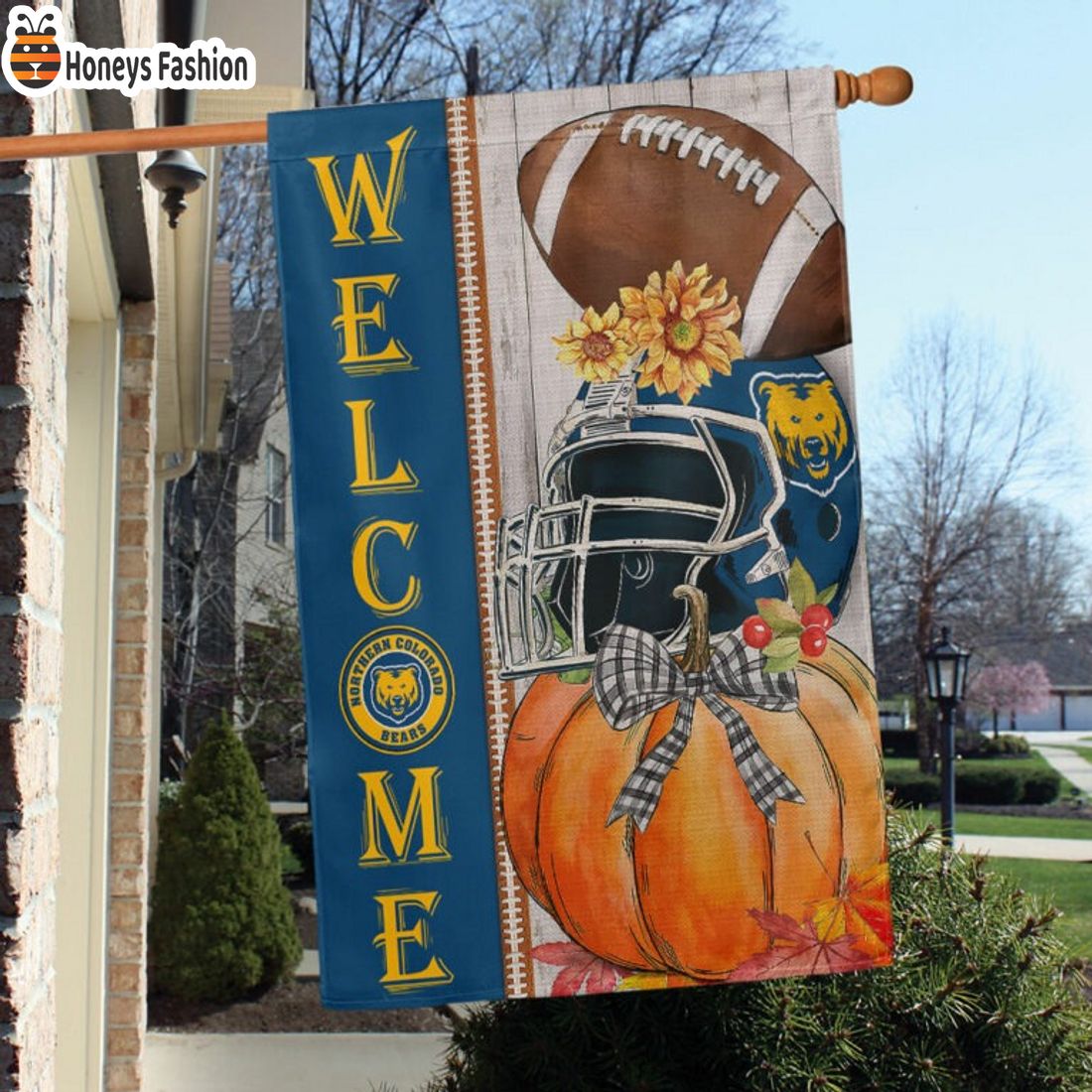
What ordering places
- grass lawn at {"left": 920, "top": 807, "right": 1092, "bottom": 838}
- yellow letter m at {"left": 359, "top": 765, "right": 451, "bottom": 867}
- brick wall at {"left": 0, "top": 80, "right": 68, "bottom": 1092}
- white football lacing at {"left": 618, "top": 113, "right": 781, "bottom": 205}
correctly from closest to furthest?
brick wall at {"left": 0, "top": 80, "right": 68, "bottom": 1092}, yellow letter m at {"left": 359, "top": 765, "right": 451, "bottom": 867}, white football lacing at {"left": 618, "top": 113, "right": 781, "bottom": 205}, grass lawn at {"left": 920, "top": 807, "right": 1092, "bottom": 838}

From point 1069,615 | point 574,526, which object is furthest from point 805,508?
point 1069,615

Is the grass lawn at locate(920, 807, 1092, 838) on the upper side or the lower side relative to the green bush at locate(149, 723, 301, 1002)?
lower

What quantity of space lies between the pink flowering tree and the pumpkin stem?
27.4 meters

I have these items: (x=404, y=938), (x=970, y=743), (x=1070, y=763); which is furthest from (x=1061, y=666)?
(x=404, y=938)

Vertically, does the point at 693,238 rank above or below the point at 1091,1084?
above

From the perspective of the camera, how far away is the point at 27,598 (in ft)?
5.00

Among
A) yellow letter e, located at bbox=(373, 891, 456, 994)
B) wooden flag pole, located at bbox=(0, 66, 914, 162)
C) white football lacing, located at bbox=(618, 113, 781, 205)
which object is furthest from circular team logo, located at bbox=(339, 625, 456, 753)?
white football lacing, located at bbox=(618, 113, 781, 205)

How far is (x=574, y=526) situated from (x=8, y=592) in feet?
2.98

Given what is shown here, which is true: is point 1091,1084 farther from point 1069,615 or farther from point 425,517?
point 1069,615

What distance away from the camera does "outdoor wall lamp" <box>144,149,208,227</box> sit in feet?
9.07

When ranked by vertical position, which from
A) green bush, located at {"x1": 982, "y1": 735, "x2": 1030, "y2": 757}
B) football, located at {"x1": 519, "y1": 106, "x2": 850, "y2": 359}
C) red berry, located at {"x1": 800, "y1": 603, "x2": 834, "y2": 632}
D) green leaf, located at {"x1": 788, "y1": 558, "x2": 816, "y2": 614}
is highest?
football, located at {"x1": 519, "y1": 106, "x2": 850, "y2": 359}

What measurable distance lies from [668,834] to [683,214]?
1.00m

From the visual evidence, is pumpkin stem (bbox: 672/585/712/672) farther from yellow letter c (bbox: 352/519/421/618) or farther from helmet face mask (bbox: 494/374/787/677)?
yellow letter c (bbox: 352/519/421/618)

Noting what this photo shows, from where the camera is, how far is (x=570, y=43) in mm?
19344
